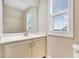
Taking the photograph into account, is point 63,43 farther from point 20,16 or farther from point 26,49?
point 20,16

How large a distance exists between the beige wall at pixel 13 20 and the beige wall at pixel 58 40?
0.78 m

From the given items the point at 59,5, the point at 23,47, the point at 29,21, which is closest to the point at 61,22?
the point at 59,5

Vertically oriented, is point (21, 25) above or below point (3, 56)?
above

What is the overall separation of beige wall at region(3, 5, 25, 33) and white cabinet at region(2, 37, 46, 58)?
51 cm

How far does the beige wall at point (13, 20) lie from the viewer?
2.06 meters

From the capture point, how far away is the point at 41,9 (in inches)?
121

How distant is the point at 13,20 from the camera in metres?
2.22

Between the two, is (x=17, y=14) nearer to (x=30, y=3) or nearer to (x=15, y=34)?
(x=15, y=34)

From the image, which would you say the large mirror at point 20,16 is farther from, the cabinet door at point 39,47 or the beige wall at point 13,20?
the cabinet door at point 39,47

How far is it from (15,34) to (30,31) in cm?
62

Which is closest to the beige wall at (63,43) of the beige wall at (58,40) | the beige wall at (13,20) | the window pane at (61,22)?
the beige wall at (58,40)

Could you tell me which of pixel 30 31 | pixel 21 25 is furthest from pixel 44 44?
pixel 21 25

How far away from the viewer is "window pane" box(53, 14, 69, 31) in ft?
6.94

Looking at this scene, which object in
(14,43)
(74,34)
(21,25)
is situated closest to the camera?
(14,43)
